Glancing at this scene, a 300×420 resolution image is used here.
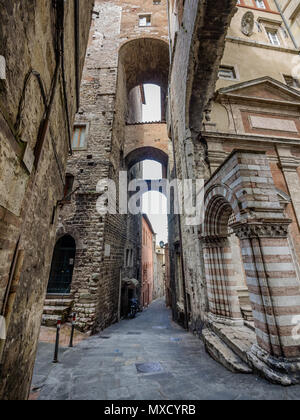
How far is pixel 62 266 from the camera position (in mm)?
7996

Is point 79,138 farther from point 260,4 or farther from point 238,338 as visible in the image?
point 260,4

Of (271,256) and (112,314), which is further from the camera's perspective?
(112,314)

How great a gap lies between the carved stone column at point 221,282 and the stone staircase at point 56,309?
16.6ft

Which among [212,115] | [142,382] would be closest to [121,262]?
[142,382]

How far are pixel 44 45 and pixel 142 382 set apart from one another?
4653mm

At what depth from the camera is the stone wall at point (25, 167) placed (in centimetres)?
144

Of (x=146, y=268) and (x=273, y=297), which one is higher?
(x=146, y=268)

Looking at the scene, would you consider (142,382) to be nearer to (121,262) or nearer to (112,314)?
(112,314)

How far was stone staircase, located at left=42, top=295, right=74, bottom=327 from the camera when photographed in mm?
6297

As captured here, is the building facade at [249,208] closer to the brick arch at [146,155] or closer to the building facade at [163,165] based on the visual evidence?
the building facade at [163,165]

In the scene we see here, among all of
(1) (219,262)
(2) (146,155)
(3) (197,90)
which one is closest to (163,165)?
(2) (146,155)

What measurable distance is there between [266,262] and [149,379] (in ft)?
8.79

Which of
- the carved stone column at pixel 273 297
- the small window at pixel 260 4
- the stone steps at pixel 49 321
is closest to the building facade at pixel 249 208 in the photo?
the carved stone column at pixel 273 297
